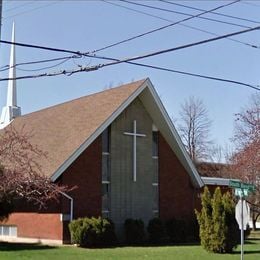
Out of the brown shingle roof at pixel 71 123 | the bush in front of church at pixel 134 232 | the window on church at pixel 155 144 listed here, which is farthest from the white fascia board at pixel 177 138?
the bush in front of church at pixel 134 232

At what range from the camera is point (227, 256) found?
2322cm

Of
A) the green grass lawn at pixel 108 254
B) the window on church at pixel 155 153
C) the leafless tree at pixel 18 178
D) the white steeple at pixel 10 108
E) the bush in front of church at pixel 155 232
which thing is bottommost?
the green grass lawn at pixel 108 254

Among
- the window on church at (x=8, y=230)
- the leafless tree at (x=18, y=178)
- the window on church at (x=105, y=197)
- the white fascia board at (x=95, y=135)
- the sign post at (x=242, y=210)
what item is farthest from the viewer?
the window on church at (x=8, y=230)

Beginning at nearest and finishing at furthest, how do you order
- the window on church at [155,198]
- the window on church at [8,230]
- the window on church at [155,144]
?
the window on church at [8,230] → the window on church at [155,198] → the window on church at [155,144]

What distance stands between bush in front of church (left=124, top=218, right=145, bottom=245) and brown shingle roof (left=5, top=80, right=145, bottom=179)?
16.8 ft

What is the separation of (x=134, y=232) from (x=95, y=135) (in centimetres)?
545

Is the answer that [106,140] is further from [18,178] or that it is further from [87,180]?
[18,178]

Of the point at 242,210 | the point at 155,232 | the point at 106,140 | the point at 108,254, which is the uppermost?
the point at 106,140

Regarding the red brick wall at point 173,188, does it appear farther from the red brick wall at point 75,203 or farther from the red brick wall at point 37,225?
the red brick wall at point 37,225

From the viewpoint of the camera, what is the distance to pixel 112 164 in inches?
1266

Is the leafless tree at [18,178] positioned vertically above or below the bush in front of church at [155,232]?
above

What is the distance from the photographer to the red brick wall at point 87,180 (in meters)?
30.3

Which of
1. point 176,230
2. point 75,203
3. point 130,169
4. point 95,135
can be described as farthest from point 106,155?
point 176,230

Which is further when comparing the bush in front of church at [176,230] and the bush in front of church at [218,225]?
the bush in front of church at [176,230]
